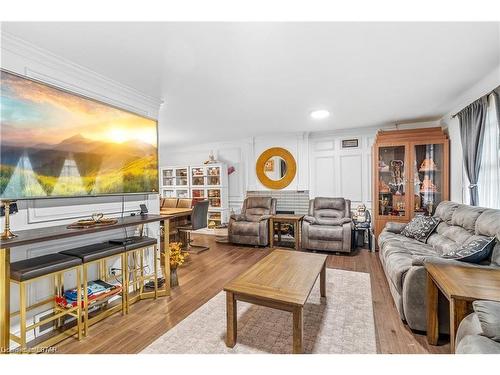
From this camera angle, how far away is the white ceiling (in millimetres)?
1728

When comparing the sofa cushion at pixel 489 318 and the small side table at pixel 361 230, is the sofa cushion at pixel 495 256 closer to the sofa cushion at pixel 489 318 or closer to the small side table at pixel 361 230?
the sofa cushion at pixel 489 318

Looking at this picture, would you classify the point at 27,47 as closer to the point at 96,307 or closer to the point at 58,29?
the point at 58,29

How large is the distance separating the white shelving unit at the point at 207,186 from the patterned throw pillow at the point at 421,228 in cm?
416

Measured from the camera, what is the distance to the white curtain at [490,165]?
2594 millimetres

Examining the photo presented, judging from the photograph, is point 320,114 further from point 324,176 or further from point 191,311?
point 191,311

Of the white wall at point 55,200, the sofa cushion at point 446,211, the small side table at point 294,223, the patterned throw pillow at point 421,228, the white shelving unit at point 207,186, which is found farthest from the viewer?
the white shelving unit at point 207,186

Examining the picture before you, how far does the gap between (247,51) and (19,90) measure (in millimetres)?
1751

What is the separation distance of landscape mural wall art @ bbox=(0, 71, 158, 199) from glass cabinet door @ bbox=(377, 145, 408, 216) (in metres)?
3.90

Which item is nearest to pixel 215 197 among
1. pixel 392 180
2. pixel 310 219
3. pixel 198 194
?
pixel 198 194

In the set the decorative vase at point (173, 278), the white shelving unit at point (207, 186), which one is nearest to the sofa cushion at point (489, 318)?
the decorative vase at point (173, 278)

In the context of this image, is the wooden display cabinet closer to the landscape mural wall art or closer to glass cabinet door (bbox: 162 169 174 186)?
the landscape mural wall art

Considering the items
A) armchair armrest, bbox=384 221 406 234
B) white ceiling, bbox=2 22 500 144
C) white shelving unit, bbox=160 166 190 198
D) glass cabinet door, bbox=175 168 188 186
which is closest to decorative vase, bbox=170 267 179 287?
white ceiling, bbox=2 22 500 144

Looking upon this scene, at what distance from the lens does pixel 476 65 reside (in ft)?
7.58
